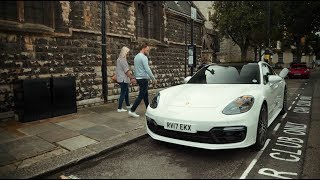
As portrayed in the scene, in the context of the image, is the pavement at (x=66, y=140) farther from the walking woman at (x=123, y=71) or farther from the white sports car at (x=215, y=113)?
the white sports car at (x=215, y=113)

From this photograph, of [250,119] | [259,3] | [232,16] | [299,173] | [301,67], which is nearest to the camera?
[299,173]

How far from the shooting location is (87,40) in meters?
8.91

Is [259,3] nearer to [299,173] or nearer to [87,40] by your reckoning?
[87,40]

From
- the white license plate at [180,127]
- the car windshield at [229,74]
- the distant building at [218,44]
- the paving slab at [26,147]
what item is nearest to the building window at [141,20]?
the car windshield at [229,74]

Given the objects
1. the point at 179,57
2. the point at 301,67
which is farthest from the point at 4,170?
the point at 301,67

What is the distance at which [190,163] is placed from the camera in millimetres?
4316

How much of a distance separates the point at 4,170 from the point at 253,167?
3544 mm

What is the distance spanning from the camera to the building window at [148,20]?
12.3 meters

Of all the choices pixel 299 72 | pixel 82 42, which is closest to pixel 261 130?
pixel 82 42

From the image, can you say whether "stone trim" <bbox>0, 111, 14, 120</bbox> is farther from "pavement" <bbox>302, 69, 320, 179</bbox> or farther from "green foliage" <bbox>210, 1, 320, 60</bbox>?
"green foliage" <bbox>210, 1, 320, 60</bbox>

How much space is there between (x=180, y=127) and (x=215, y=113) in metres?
0.57

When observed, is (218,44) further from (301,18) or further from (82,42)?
(82,42)

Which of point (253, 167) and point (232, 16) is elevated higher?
point (232, 16)

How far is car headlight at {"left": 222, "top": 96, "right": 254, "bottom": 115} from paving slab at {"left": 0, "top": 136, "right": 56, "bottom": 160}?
303 cm
